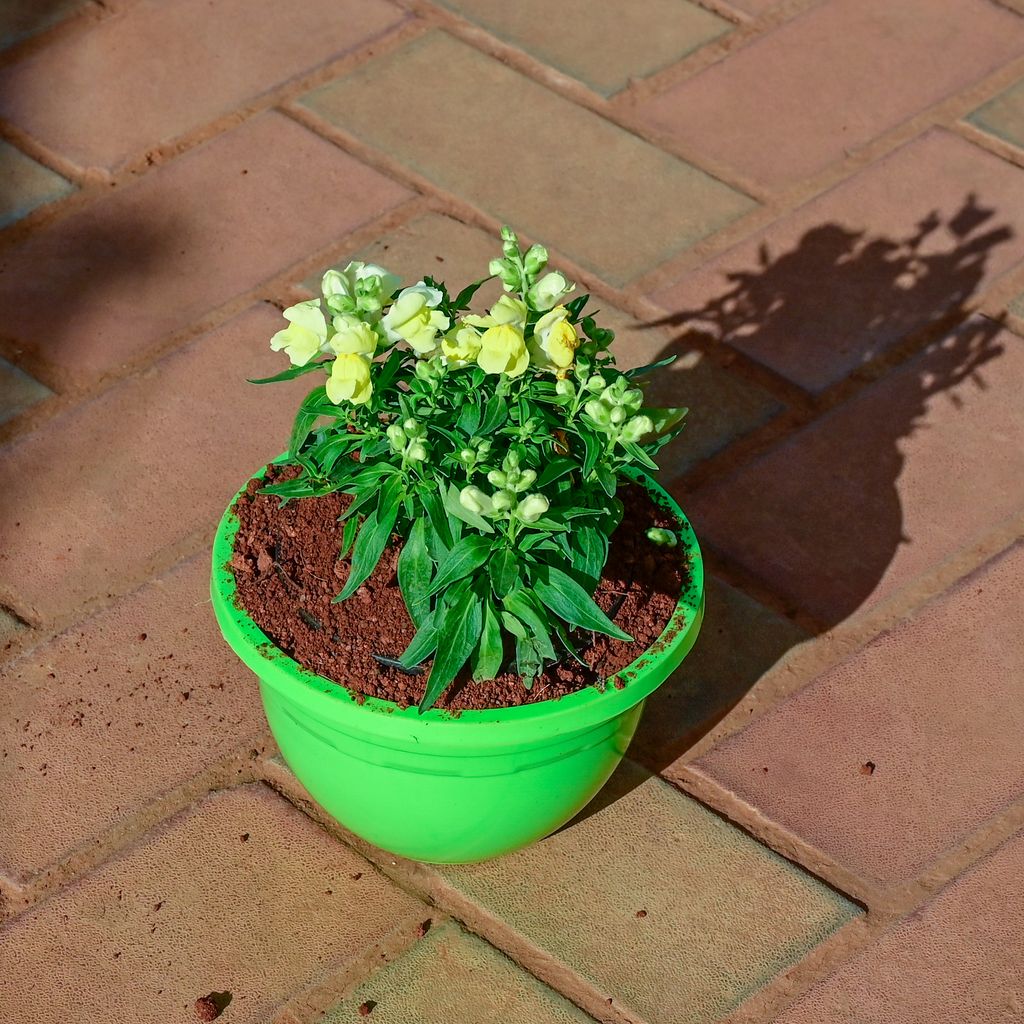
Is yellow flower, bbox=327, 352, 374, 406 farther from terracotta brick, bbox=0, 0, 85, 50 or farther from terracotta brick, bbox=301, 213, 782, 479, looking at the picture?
terracotta brick, bbox=0, 0, 85, 50

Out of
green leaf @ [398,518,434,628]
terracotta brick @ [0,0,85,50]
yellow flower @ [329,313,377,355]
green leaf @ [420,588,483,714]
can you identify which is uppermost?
yellow flower @ [329,313,377,355]

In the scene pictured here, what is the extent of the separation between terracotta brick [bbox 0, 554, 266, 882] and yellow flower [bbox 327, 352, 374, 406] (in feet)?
2.49

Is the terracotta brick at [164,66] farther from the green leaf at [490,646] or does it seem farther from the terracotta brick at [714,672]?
the green leaf at [490,646]

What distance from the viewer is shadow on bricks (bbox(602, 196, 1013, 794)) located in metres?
2.35

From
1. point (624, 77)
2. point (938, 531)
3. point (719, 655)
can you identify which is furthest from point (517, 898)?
point (624, 77)

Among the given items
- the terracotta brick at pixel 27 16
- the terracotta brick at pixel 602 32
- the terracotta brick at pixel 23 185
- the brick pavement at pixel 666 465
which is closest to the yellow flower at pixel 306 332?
the brick pavement at pixel 666 465

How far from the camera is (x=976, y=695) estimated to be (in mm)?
2307

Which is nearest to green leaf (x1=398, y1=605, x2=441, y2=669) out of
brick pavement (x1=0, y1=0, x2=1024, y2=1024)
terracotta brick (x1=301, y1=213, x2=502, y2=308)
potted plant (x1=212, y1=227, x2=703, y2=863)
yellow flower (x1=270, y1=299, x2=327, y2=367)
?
potted plant (x1=212, y1=227, x2=703, y2=863)

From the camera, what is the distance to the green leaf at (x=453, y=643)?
67.9 inches

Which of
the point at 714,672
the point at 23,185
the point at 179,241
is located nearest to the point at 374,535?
the point at 714,672

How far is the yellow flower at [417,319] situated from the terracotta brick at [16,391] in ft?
3.85

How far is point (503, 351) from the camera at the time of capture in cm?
162

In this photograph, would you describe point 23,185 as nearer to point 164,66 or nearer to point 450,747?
point 164,66

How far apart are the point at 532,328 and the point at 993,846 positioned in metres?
1.02
